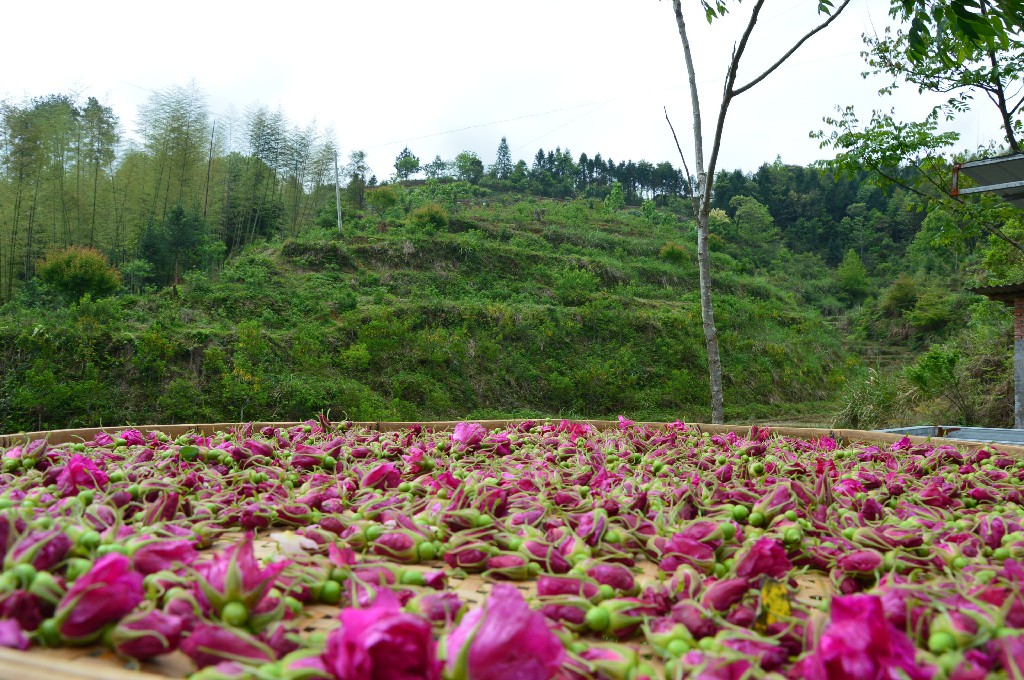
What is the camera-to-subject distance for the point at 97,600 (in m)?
0.70

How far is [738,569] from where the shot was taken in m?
0.94

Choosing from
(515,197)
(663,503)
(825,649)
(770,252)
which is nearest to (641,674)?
(825,649)

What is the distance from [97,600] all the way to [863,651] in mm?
767

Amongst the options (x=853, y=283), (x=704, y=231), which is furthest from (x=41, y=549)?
(x=853, y=283)

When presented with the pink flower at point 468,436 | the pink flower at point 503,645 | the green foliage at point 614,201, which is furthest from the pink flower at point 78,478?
the green foliage at point 614,201

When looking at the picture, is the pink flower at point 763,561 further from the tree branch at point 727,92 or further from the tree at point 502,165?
the tree at point 502,165

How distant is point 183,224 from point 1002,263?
45.5ft

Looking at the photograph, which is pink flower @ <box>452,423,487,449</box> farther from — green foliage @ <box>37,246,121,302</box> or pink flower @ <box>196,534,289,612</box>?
green foliage @ <box>37,246,121,302</box>

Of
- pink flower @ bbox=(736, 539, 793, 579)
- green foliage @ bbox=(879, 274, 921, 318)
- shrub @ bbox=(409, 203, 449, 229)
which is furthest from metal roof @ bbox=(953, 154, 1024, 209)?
green foliage @ bbox=(879, 274, 921, 318)

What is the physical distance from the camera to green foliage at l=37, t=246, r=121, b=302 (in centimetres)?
920

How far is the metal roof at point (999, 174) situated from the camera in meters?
4.45

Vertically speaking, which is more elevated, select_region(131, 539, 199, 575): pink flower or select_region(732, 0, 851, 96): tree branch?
select_region(732, 0, 851, 96): tree branch

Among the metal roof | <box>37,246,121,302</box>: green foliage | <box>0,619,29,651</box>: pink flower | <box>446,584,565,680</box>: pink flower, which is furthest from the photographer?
<box>37,246,121,302</box>: green foliage

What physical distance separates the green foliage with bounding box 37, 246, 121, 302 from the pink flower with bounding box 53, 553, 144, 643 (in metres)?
10.1
